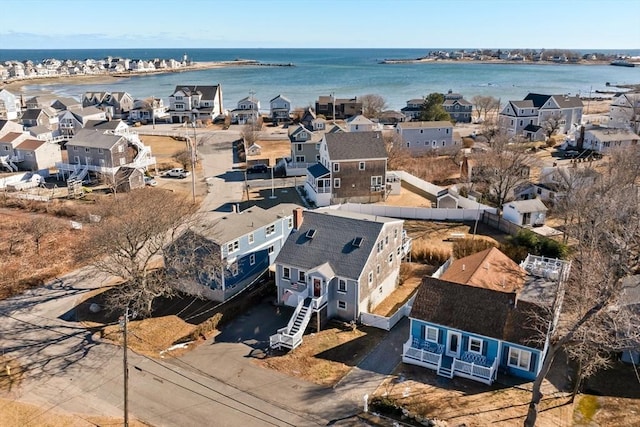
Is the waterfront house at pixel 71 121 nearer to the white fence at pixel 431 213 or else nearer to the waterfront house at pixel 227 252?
the white fence at pixel 431 213

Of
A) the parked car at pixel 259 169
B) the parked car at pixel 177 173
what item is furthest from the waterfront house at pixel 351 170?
the parked car at pixel 177 173

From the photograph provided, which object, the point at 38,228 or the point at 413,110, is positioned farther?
the point at 413,110

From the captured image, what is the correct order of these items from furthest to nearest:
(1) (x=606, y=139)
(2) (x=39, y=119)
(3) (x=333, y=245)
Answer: (2) (x=39, y=119) < (1) (x=606, y=139) < (3) (x=333, y=245)

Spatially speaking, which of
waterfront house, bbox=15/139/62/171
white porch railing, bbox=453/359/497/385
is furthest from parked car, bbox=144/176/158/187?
white porch railing, bbox=453/359/497/385

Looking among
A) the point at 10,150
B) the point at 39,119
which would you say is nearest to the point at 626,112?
the point at 10,150

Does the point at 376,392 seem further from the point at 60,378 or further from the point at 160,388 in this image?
the point at 60,378

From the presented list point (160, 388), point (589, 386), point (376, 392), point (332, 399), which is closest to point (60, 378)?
point (160, 388)

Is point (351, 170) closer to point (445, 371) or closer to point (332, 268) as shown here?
point (332, 268)
